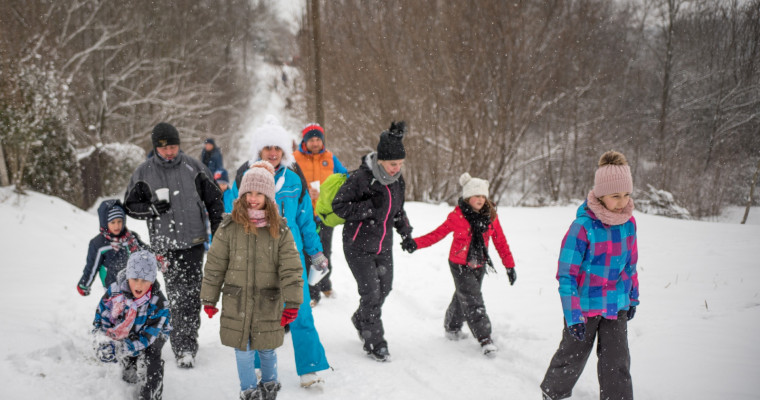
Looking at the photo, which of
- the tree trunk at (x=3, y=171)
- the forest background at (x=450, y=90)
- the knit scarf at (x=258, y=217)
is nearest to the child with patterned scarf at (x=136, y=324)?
the knit scarf at (x=258, y=217)

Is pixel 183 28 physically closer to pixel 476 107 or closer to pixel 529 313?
pixel 476 107

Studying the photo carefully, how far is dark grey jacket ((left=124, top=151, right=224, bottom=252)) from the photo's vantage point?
3.66 metres

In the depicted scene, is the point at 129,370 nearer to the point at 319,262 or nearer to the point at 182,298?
the point at 182,298

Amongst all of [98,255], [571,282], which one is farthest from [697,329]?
[98,255]

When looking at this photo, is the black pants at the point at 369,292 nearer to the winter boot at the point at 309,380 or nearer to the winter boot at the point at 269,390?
the winter boot at the point at 309,380

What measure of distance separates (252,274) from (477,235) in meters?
2.19

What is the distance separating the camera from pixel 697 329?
421 cm


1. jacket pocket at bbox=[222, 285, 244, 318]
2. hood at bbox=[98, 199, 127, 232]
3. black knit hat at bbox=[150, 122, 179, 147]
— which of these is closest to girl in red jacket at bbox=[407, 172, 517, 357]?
jacket pocket at bbox=[222, 285, 244, 318]

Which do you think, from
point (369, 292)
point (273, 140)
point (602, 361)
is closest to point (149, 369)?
point (369, 292)

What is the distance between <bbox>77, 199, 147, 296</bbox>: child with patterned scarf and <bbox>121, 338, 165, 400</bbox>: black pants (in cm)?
104

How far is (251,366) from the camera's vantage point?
123 inches

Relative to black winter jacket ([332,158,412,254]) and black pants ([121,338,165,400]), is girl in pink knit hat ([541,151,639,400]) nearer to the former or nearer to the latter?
black winter jacket ([332,158,412,254])

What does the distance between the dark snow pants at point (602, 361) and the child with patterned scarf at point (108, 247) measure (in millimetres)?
3723

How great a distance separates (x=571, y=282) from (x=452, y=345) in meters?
1.87
